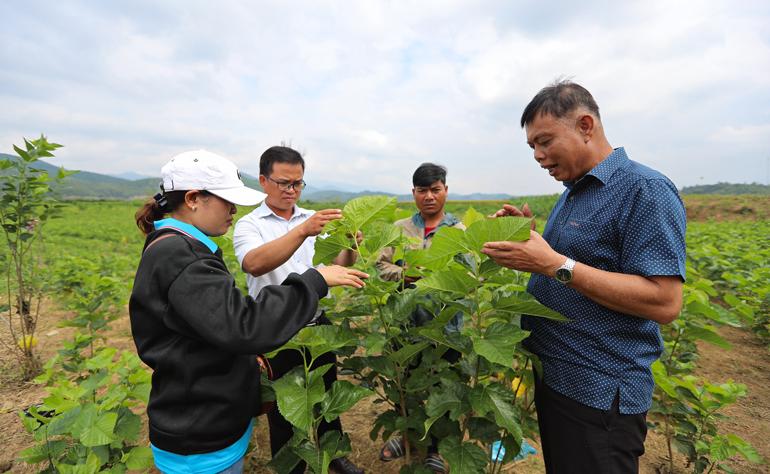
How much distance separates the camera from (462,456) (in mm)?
1661

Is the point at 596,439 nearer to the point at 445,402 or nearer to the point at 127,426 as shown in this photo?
the point at 445,402

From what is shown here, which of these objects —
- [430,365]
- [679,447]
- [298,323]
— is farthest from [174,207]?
[679,447]

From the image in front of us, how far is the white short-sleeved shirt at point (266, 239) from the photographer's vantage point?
248cm

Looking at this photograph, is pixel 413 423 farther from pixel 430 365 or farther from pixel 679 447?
pixel 679 447

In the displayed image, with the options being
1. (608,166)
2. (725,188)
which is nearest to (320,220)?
(608,166)

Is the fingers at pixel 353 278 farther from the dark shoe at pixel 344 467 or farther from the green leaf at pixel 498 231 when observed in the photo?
the dark shoe at pixel 344 467

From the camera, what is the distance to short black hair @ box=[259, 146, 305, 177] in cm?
266

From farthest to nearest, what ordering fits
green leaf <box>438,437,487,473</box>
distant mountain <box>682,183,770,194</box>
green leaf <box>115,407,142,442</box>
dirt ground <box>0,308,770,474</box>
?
distant mountain <box>682,183,770,194</box> < dirt ground <box>0,308,770,474</box> < green leaf <box>115,407,142,442</box> < green leaf <box>438,437,487,473</box>

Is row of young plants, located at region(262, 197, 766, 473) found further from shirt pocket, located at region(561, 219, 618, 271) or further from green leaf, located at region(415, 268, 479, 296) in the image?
shirt pocket, located at region(561, 219, 618, 271)

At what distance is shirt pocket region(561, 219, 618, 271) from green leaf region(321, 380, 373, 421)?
1.13 metres

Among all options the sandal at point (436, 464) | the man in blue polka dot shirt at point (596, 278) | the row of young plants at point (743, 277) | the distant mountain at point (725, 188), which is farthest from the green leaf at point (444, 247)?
the distant mountain at point (725, 188)

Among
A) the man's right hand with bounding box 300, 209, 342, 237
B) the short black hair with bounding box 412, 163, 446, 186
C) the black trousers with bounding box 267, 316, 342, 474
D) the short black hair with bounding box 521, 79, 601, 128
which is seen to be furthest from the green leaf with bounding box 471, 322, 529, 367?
the short black hair with bounding box 412, 163, 446, 186

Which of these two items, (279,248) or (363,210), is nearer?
(363,210)

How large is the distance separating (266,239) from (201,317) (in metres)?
1.29
